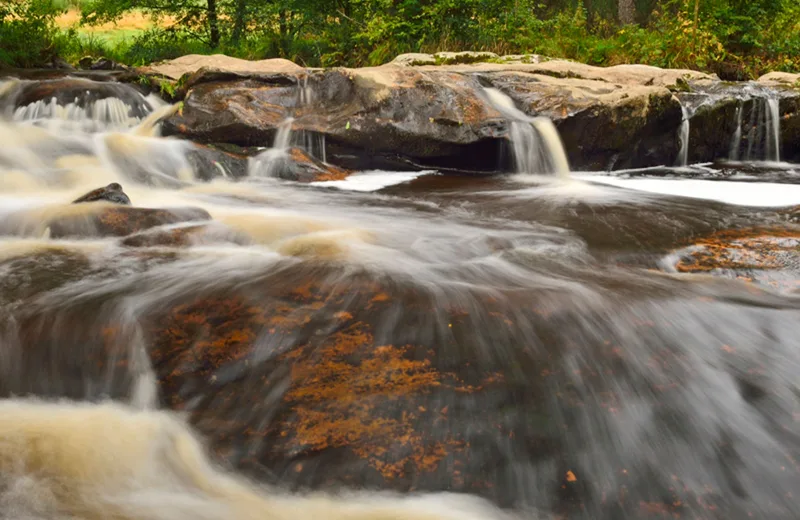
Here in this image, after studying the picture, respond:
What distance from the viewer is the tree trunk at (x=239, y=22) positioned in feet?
44.8

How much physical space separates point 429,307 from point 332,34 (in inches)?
464

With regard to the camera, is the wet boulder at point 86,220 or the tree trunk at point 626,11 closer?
the wet boulder at point 86,220

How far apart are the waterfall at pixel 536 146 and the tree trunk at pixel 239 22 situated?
27.7 feet

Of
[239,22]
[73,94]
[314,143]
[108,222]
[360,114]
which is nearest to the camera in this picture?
[108,222]

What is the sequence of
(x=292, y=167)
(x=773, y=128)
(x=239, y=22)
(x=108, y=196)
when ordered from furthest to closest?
(x=239, y=22)
(x=773, y=128)
(x=292, y=167)
(x=108, y=196)

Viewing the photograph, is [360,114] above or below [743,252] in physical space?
above

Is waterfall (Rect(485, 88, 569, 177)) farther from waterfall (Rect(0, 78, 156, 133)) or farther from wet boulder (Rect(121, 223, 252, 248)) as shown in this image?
waterfall (Rect(0, 78, 156, 133))

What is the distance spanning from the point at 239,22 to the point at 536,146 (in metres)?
9.19

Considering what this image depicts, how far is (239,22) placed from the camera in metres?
13.9

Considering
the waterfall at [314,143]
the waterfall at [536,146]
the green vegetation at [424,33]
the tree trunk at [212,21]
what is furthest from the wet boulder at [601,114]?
the tree trunk at [212,21]

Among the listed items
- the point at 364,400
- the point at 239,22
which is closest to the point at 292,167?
the point at 364,400

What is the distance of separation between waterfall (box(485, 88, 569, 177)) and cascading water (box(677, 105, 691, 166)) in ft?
6.98

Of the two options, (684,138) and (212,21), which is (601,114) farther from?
(212,21)

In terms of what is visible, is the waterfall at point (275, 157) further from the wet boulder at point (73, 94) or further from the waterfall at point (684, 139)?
the waterfall at point (684, 139)
